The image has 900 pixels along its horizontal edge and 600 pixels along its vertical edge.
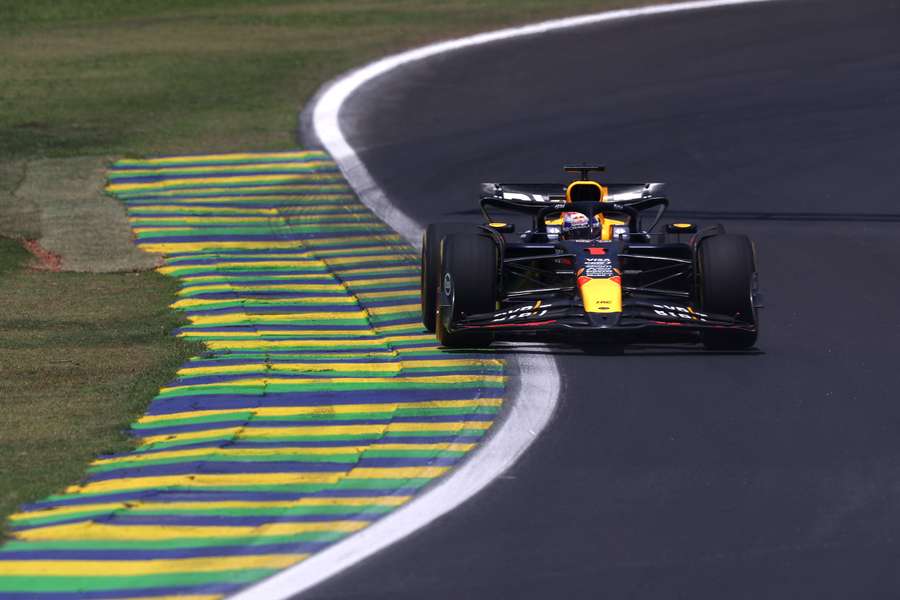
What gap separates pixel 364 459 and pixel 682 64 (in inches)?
882

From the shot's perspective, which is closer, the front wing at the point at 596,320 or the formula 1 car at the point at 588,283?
the front wing at the point at 596,320

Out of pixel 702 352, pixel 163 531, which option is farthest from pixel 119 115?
pixel 163 531

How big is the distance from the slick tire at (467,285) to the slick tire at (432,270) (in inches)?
26.6

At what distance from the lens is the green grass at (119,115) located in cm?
1030

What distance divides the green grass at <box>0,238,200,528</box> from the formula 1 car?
2071mm

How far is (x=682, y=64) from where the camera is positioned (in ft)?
99.0

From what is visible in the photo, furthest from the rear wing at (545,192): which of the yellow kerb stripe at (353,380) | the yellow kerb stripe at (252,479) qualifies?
the yellow kerb stripe at (252,479)

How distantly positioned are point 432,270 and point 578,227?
Result: 1215 mm

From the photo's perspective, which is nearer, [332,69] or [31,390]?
[31,390]

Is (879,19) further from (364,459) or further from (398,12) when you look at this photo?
(364,459)

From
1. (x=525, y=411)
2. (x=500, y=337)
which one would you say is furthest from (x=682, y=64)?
(x=525, y=411)

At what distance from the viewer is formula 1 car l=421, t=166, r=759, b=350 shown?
11797 mm

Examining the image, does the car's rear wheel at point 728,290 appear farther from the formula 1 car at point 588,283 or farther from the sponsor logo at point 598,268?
the sponsor logo at point 598,268

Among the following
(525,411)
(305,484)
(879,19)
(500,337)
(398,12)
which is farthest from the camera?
(398,12)
